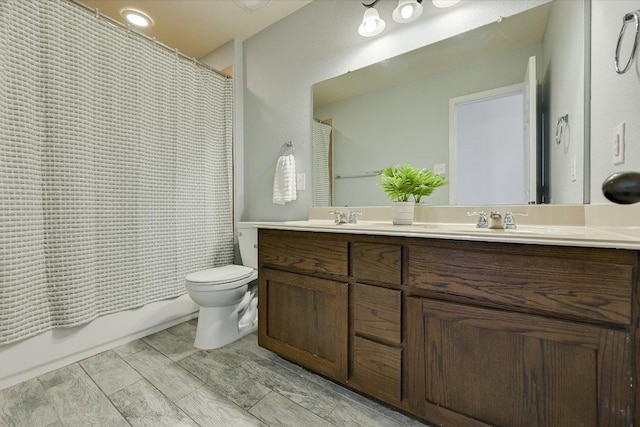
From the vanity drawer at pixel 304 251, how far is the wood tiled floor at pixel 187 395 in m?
0.56

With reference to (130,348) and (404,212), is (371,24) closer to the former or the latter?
(404,212)

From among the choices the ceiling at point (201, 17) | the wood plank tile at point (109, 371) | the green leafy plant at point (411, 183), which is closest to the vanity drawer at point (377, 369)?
the green leafy plant at point (411, 183)

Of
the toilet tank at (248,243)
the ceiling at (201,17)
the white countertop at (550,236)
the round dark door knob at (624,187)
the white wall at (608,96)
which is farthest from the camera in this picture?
the toilet tank at (248,243)

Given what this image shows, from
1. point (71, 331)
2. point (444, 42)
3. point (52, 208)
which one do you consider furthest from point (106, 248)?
point (444, 42)

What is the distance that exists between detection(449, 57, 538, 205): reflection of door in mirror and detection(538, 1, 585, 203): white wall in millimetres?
58

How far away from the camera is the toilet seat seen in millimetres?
1609

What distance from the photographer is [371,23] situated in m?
1.61

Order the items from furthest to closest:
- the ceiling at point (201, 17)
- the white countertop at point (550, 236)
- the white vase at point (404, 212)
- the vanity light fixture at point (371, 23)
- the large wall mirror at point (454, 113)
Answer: the ceiling at point (201, 17)
the vanity light fixture at point (371, 23)
the white vase at point (404, 212)
the large wall mirror at point (454, 113)
the white countertop at point (550, 236)

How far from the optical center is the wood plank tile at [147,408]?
3.63 feet

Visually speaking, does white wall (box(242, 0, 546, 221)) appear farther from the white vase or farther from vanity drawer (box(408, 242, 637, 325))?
vanity drawer (box(408, 242, 637, 325))

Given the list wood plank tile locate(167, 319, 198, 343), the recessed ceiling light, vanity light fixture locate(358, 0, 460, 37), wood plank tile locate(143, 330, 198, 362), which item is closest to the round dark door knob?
vanity light fixture locate(358, 0, 460, 37)

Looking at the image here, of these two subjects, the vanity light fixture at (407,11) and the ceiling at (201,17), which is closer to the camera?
the vanity light fixture at (407,11)

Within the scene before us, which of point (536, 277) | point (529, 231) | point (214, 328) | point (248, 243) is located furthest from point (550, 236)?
point (248, 243)

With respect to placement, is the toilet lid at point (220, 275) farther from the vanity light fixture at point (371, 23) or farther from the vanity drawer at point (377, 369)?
the vanity light fixture at point (371, 23)
